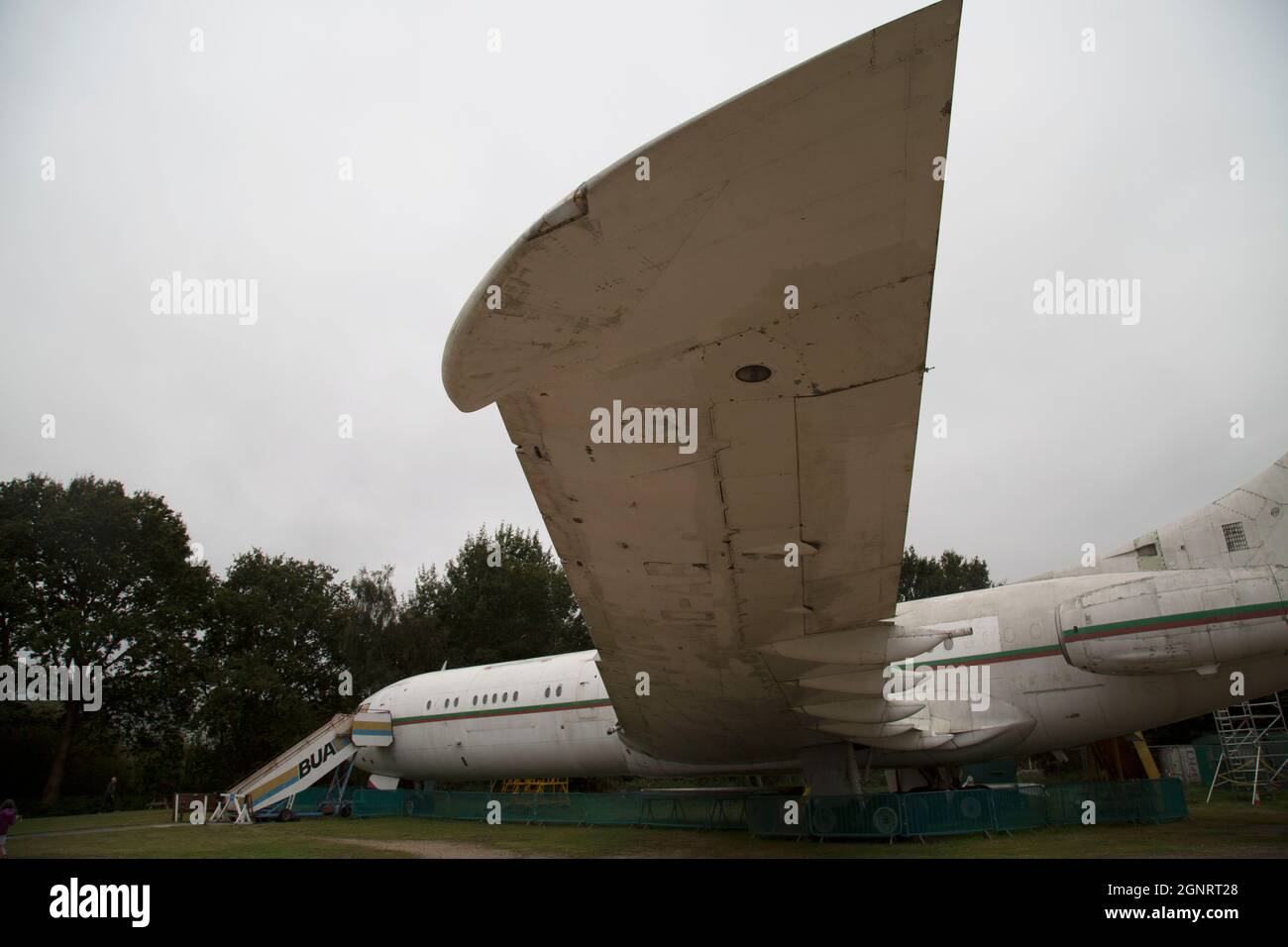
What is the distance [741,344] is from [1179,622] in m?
8.65

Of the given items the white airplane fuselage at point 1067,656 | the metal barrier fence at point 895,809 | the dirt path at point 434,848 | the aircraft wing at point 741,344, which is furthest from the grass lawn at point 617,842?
the aircraft wing at point 741,344

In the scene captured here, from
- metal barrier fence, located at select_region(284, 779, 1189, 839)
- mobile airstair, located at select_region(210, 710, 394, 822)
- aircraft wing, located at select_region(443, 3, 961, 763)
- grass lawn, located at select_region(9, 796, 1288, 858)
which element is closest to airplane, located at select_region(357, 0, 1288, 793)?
aircraft wing, located at select_region(443, 3, 961, 763)

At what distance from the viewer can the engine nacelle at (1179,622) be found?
28.5 ft

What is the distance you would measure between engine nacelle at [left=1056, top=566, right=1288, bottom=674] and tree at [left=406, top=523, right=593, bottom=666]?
27.5m

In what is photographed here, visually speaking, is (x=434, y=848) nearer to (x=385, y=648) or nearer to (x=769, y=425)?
(x=769, y=425)

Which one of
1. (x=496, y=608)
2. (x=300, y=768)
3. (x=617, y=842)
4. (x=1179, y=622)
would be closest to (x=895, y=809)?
(x=1179, y=622)

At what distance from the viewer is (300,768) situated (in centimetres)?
1916

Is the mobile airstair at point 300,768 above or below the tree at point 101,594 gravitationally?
below

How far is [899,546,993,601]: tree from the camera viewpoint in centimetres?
4306

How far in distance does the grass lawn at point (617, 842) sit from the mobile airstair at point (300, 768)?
1062 mm

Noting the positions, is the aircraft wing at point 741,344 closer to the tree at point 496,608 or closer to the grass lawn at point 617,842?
the grass lawn at point 617,842

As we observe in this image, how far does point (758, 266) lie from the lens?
293 centimetres

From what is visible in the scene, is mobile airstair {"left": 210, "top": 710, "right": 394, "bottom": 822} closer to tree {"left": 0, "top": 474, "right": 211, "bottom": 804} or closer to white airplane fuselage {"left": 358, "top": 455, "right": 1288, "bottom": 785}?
white airplane fuselage {"left": 358, "top": 455, "right": 1288, "bottom": 785}
